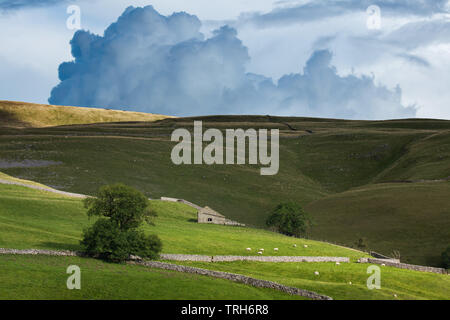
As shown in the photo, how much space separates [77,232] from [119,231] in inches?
441

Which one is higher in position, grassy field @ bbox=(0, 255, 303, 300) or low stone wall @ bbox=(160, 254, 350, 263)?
low stone wall @ bbox=(160, 254, 350, 263)

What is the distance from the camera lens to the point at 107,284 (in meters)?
48.1

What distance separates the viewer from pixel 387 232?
95000mm

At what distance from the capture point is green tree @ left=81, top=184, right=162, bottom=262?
58094mm

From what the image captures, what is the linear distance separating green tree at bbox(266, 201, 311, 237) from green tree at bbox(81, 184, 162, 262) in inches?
1354

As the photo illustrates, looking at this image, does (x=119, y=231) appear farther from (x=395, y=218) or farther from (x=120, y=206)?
(x=395, y=218)

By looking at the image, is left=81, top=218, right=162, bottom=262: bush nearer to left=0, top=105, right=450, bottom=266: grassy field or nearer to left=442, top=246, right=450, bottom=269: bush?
left=442, top=246, right=450, bottom=269: bush

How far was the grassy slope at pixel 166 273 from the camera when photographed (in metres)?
47.2

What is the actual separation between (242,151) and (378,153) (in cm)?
3563

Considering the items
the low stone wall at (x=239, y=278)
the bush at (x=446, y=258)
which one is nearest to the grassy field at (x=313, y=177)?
the bush at (x=446, y=258)

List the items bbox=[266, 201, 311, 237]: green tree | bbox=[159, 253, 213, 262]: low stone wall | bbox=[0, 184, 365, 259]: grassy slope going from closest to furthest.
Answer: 1. bbox=[159, 253, 213, 262]: low stone wall
2. bbox=[0, 184, 365, 259]: grassy slope
3. bbox=[266, 201, 311, 237]: green tree

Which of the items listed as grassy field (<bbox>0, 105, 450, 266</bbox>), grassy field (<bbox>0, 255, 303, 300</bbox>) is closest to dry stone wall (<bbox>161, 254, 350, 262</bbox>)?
grassy field (<bbox>0, 255, 303, 300</bbox>)

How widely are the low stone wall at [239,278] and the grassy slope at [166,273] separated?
4.15 feet
